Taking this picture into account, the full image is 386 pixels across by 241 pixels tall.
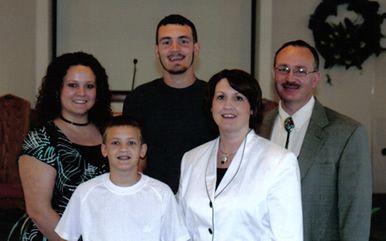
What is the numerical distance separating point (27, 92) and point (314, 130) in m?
4.65

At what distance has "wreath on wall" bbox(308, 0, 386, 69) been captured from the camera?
5949 millimetres

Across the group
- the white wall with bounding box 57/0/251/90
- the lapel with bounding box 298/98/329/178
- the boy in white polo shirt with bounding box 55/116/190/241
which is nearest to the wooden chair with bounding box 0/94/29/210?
the white wall with bounding box 57/0/251/90

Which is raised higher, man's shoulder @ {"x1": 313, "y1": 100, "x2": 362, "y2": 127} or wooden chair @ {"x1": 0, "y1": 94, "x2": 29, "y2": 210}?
man's shoulder @ {"x1": 313, "y1": 100, "x2": 362, "y2": 127}

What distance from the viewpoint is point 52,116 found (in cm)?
239

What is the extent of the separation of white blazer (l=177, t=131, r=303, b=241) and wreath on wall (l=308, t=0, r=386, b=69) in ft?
13.9

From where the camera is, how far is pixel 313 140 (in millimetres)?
2285

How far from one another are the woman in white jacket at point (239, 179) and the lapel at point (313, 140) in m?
0.29

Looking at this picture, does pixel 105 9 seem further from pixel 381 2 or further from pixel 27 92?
pixel 381 2

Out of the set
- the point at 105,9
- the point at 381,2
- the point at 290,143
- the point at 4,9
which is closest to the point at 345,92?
the point at 381,2

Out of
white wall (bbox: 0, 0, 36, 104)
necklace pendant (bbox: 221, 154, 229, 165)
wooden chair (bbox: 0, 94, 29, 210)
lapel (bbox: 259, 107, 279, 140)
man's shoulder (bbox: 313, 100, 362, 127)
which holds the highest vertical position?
white wall (bbox: 0, 0, 36, 104)

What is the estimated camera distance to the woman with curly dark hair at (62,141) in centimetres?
218

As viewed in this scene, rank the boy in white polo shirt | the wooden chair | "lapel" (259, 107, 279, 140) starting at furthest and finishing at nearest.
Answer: the wooden chair → "lapel" (259, 107, 279, 140) → the boy in white polo shirt

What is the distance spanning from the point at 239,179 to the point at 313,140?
50 cm

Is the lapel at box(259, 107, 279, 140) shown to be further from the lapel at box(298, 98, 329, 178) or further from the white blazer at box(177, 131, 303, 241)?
the white blazer at box(177, 131, 303, 241)
